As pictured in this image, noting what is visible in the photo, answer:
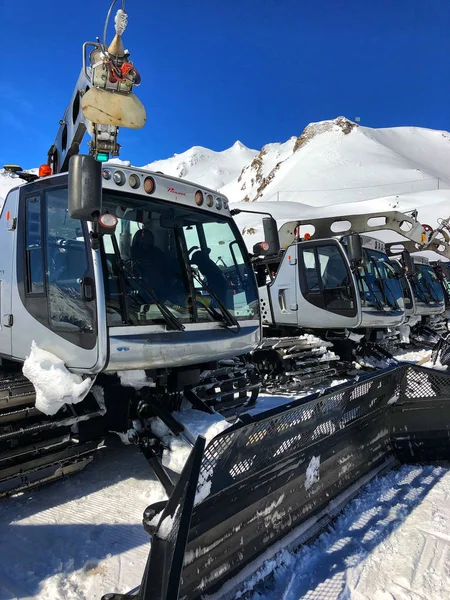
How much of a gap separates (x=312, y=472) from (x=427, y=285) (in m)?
13.0

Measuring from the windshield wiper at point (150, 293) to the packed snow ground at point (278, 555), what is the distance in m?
1.43

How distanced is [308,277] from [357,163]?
80040 mm

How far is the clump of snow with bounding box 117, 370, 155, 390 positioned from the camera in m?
3.71

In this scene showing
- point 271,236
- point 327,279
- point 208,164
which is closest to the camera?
point 271,236

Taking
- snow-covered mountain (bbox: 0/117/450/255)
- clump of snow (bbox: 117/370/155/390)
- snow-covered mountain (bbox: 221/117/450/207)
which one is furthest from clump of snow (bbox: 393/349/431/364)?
snow-covered mountain (bbox: 221/117/450/207)

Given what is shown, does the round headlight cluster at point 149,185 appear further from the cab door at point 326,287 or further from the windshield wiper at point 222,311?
the cab door at point 326,287

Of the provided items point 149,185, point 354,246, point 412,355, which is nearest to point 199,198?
point 149,185

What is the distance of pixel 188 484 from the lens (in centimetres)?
228

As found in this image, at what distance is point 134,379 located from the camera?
3.73 meters

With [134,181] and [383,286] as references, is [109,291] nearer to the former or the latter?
[134,181]

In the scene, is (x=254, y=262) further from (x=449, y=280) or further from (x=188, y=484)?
(x=449, y=280)

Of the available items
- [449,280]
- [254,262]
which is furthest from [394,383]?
[449,280]

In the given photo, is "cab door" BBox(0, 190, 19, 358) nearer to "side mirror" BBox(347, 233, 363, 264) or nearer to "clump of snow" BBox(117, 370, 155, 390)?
"clump of snow" BBox(117, 370, 155, 390)

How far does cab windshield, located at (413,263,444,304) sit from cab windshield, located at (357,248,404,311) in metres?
4.72
